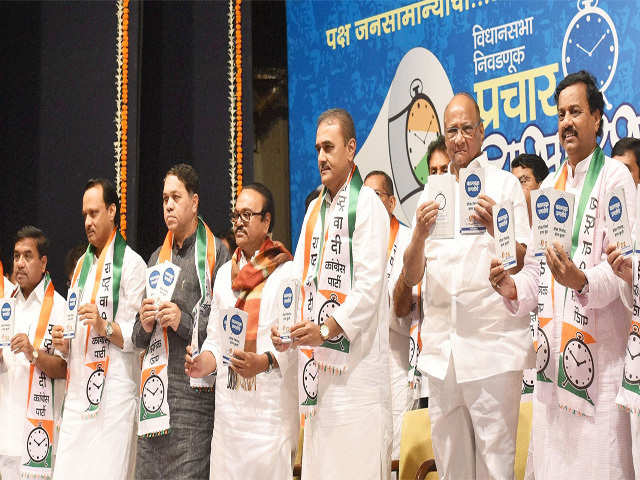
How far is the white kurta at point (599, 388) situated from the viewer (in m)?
3.22

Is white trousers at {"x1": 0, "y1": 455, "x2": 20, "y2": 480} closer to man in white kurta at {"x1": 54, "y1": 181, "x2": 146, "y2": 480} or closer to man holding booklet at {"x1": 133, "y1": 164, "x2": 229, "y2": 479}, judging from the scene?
man in white kurta at {"x1": 54, "y1": 181, "x2": 146, "y2": 480}

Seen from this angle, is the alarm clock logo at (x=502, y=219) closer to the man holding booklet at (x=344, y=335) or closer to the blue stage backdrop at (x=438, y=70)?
the man holding booklet at (x=344, y=335)

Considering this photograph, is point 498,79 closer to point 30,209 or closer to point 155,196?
point 155,196

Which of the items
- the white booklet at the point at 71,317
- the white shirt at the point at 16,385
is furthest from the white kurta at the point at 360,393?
the white shirt at the point at 16,385

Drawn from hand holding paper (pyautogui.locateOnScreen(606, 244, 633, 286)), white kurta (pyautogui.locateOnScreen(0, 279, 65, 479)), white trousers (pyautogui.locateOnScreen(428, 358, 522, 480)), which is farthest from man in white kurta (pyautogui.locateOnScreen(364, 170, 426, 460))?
white kurta (pyautogui.locateOnScreen(0, 279, 65, 479))

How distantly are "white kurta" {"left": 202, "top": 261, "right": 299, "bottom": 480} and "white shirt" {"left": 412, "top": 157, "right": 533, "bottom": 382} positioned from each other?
2.56 ft

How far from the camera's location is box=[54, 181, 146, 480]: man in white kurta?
15.9 ft

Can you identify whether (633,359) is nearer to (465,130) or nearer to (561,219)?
(561,219)

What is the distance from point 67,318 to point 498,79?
304cm

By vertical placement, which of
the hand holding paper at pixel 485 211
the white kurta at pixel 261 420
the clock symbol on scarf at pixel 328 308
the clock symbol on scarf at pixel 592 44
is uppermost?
the clock symbol on scarf at pixel 592 44

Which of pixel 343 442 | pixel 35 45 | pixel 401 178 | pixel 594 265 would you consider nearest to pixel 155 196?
pixel 35 45

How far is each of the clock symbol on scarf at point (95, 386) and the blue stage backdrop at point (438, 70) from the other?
2.60 m

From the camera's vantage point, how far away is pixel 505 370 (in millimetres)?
3553

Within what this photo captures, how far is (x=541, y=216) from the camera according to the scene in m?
3.22
